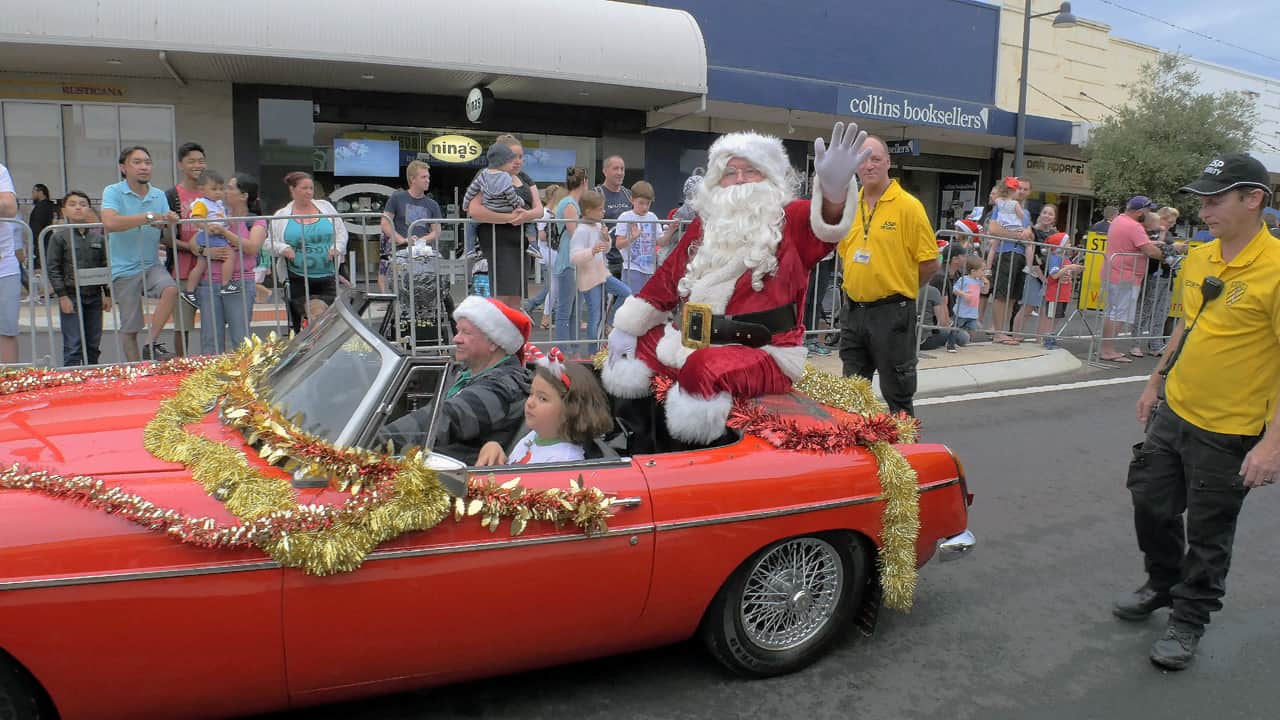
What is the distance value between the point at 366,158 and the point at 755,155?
39.0 feet

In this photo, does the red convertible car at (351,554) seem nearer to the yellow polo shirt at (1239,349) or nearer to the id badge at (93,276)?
the yellow polo shirt at (1239,349)

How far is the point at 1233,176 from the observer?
10.2 feet

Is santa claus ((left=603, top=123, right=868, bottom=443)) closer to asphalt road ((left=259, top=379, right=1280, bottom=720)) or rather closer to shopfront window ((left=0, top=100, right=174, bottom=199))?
asphalt road ((left=259, top=379, right=1280, bottom=720))

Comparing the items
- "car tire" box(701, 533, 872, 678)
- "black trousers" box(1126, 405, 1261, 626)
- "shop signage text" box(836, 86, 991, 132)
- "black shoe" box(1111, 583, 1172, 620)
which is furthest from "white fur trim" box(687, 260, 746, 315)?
"shop signage text" box(836, 86, 991, 132)

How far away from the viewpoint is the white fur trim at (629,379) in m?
3.67

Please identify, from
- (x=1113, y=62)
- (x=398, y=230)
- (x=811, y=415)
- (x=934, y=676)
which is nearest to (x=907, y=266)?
(x=811, y=415)

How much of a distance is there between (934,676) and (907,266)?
2.26 m

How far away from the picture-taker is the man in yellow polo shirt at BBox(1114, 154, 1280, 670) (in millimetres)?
3078

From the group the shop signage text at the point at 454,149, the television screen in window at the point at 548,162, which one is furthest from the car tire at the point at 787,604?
the television screen in window at the point at 548,162

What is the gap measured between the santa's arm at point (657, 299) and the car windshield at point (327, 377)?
50.4 inches

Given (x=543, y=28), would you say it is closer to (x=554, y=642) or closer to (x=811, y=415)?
(x=811, y=415)

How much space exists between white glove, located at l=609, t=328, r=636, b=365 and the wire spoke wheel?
47.6 inches

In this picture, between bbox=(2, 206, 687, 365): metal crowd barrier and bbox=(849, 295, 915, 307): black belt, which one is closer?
bbox=(849, 295, 915, 307): black belt

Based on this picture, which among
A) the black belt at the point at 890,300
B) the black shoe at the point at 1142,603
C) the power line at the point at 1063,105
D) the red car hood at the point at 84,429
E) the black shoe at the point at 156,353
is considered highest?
the power line at the point at 1063,105
